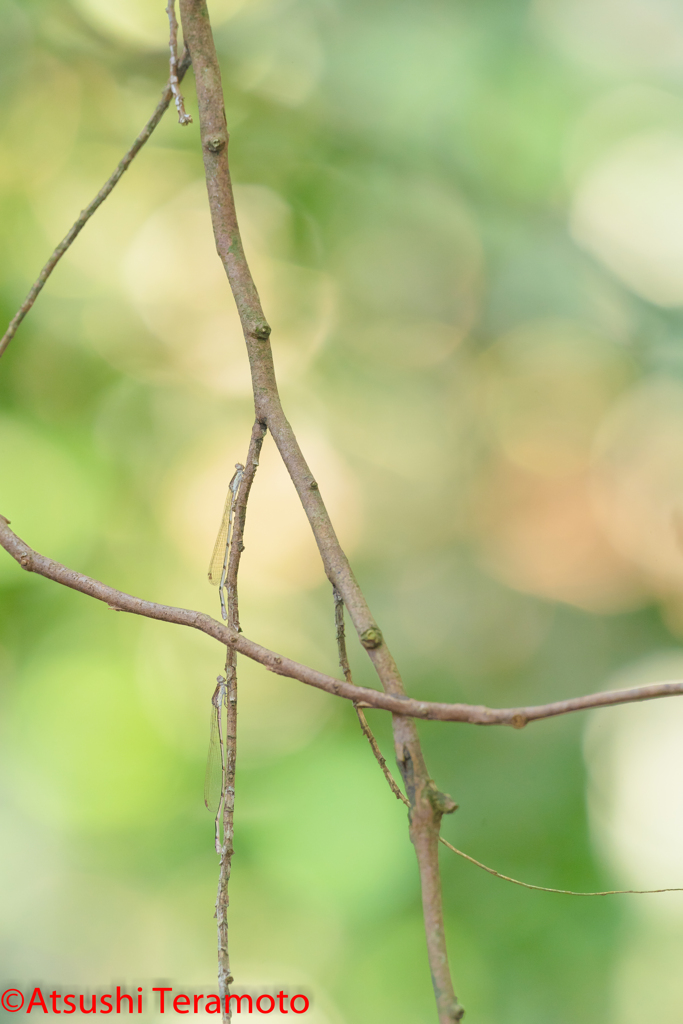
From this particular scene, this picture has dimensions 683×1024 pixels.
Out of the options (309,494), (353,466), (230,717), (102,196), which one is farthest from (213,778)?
(353,466)

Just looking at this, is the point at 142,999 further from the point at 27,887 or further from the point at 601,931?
the point at 601,931

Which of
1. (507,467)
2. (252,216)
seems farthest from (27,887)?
(252,216)

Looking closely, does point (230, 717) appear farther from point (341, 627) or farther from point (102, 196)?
point (102, 196)

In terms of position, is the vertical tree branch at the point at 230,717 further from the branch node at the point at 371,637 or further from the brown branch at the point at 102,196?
the brown branch at the point at 102,196

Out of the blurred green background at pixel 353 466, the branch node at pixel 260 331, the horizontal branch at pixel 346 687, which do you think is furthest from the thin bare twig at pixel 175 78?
the blurred green background at pixel 353 466

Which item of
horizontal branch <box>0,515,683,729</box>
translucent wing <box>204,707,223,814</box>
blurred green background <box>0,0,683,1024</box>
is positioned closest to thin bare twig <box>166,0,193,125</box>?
horizontal branch <box>0,515,683,729</box>

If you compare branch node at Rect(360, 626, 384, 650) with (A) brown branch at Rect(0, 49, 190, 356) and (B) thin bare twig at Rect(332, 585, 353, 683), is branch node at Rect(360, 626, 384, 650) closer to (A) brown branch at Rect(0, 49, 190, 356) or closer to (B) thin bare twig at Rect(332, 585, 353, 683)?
(B) thin bare twig at Rect(332, 585, 353, 683)

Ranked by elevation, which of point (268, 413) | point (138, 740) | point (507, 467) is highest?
point (507, 467)
